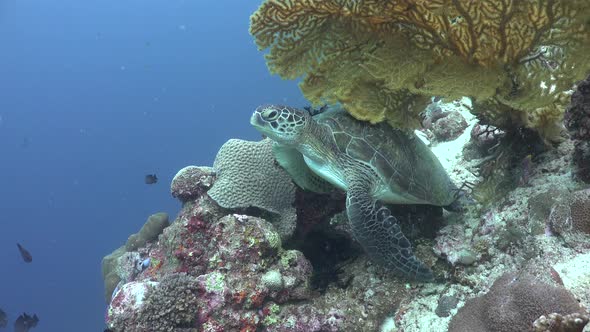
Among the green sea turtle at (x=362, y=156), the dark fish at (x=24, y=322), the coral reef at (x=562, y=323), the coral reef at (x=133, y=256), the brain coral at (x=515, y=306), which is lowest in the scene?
the brain coral at (x=515, y=306)

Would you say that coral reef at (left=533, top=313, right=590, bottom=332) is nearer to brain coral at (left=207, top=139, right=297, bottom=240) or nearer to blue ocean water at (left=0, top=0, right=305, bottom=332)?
brain coral at (left=207, top=139, right=297, bottom=240)

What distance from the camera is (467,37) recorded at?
340cm

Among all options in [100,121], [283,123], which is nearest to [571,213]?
[283,123]

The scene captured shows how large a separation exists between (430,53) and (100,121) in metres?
116

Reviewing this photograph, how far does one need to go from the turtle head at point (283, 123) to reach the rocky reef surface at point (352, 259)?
1.04 meters

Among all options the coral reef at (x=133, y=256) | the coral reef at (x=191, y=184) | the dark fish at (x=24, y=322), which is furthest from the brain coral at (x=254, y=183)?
the dark fish at (x=24, y=322)

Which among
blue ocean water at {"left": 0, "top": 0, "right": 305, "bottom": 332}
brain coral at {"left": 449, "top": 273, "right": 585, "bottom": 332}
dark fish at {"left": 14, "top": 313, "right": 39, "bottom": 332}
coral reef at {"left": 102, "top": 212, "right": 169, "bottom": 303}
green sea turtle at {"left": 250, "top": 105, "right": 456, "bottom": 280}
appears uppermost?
blue ocean water at {"left": 0, "top": 0, "right": 305, "bottom": 332}

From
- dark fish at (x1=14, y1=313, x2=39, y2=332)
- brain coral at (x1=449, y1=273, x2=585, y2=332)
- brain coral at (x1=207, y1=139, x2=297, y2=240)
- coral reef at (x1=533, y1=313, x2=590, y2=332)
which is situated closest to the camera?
coral reef at (x1=533, y1=313, x2=590, y2=332)

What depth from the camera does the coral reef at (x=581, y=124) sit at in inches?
119

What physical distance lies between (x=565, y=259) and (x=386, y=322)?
69.0 inches

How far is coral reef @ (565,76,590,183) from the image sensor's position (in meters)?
3.02

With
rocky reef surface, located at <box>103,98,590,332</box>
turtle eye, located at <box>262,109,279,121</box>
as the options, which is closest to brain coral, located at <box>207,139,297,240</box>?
rocky reef surface, located at <box>103,98,590,332</box>

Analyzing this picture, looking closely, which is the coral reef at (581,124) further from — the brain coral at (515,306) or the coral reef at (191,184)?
the coral reef at (191,184)

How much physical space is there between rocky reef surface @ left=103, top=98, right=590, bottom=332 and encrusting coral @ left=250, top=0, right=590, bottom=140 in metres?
0.85
